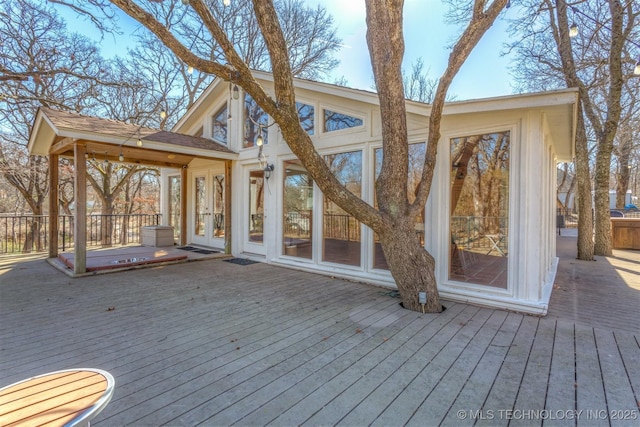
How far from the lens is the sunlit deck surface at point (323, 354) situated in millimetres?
1904

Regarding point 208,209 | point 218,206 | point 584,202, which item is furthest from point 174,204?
point 584,202

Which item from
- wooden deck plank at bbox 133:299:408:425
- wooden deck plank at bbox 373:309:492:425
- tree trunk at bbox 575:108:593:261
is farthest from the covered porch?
tree trunk at bbox 575:108:593:261

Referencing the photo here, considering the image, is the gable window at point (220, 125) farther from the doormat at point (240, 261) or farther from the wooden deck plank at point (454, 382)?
the wooden deck plank at point (454, 382)

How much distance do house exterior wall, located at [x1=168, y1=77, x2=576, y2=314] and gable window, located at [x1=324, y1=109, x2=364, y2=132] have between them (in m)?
0.09

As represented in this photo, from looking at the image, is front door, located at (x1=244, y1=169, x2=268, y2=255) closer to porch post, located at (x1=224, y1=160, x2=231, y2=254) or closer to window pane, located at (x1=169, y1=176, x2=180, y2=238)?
porch post, located at (x1=224, y1=160, x2=231, y2=254)

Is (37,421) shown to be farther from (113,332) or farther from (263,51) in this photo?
(263,51)

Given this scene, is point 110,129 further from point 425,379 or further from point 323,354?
point 425,379

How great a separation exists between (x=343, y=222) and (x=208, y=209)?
14.4 feet

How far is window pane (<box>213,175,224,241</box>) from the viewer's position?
788cm

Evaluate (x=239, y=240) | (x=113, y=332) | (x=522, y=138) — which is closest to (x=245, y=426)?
(x=113, y=332)

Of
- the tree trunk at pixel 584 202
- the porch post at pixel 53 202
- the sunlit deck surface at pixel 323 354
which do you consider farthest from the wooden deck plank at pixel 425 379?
the porch post at pixel 53 202

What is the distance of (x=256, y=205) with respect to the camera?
698 cm

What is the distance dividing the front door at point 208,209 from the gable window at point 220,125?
0.92 metres

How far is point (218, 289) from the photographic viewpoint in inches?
179
